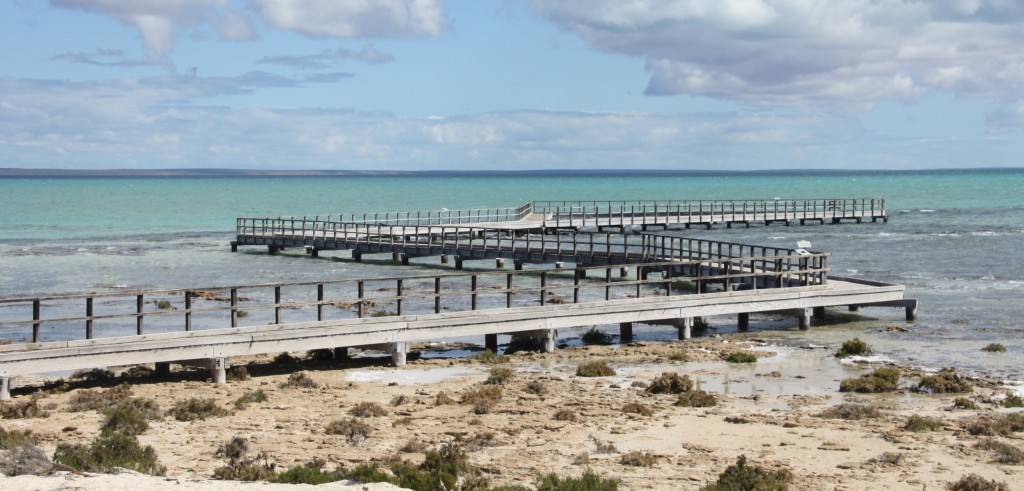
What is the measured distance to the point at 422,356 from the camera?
1101 inches

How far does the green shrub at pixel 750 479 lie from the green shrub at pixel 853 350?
12.3m

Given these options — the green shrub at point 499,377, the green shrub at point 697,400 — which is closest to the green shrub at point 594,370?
the green shrub at point 499,377

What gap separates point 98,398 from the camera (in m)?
21.3

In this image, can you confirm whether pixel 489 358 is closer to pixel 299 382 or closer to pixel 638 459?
pixel 299 382

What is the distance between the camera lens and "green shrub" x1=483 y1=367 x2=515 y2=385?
2343cm

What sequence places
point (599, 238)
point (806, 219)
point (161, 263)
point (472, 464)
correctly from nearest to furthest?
1. point (472, 464)
2. point (161, 263)
3. point (599, 238)
4. point (806, 219)

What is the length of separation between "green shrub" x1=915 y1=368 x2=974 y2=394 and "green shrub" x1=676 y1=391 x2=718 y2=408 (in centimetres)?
425

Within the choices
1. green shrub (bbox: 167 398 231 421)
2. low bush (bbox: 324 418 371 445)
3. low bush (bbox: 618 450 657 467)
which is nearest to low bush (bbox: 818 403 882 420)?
low bush (bbox: 618 450 657 467)

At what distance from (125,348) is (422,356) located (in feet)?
24.6

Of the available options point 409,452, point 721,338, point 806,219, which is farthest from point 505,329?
point 806,219

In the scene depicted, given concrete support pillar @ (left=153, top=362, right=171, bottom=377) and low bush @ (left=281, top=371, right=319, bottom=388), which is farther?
concrete support pillar @ (left=153, top=362, right=171, bottom=377)

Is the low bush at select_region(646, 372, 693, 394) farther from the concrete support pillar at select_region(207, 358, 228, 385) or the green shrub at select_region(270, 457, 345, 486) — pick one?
the green shrub at select_region(270, 457, 345, 486)

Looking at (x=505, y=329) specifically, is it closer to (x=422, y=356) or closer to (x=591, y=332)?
(x=422, y=356)

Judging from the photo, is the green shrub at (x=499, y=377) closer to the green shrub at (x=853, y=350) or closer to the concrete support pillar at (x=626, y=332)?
the concrete support pillar at (x=626, y=332)
